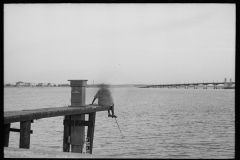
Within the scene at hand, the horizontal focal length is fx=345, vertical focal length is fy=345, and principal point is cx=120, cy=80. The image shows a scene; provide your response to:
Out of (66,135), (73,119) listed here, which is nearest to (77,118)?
(73,119)

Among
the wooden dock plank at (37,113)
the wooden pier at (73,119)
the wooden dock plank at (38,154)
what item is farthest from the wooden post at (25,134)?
the wooden dock plank at (38,154)

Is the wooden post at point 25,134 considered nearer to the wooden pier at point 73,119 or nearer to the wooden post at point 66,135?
the wooden pier at point 73,119

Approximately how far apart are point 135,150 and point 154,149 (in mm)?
1306

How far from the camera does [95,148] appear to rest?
926 inches

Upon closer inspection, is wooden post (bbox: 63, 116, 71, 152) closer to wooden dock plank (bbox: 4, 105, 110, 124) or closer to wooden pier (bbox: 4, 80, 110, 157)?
wooden pier (bbox: 4, 80, 110, 157)

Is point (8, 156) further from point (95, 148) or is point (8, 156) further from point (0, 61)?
point (95, 148)

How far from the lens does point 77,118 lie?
14.6m

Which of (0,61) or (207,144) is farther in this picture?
(207,144)

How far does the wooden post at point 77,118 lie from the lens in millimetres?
13961

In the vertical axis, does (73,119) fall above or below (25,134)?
above

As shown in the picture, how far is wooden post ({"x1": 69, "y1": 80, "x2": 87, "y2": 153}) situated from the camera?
14.0 metres

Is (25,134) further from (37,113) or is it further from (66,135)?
(66,135)

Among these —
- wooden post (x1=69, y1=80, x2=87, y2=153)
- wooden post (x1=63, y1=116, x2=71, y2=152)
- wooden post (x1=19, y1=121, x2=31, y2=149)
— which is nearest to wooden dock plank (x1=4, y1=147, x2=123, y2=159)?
wooden post (x1=19, y1=121, x2=31, y2=149)
